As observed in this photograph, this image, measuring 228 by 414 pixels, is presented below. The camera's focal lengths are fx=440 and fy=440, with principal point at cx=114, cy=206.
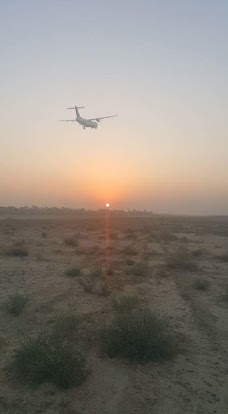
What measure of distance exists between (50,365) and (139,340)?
2.46 m

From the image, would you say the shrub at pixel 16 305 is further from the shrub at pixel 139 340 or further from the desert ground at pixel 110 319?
the shrub at pixel 139 340

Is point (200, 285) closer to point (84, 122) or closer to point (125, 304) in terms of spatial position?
point (125, 304)

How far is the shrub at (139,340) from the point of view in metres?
10.4

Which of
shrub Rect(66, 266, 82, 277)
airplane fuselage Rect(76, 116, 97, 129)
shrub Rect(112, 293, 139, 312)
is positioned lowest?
shrub Rect(112, 293, 139, 312)

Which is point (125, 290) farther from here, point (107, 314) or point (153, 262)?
point (153, 262)

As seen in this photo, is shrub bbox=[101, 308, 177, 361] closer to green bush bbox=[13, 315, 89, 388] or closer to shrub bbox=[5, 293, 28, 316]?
green bush bbox=[13, 315, 89, 388]

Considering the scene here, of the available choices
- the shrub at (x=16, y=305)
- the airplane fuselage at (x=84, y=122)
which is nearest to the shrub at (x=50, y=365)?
the shrub at (x=16, y=305)

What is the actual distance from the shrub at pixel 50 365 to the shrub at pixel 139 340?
3.66 ft

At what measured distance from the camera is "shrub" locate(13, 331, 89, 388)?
8.87 m

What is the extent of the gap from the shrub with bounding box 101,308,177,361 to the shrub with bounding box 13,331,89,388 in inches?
44.0

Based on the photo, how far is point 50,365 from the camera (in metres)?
9.01

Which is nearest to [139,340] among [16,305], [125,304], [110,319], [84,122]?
[110,319]

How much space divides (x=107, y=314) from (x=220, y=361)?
4.44 m

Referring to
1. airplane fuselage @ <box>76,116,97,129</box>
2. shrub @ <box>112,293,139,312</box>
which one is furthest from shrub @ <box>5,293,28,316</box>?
airplane fuselage @ <box>76,116,97,129</box>
